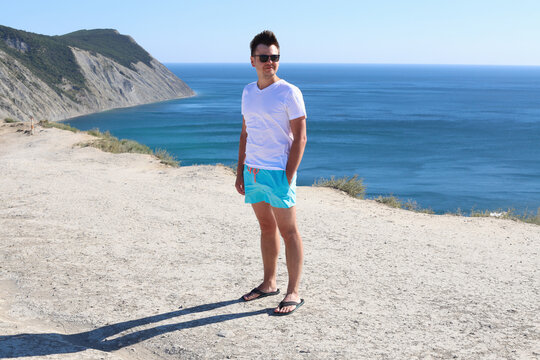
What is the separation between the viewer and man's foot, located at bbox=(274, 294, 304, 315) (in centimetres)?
458

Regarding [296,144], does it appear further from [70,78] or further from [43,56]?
[43,56]

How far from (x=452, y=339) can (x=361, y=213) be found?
5357 millimetres

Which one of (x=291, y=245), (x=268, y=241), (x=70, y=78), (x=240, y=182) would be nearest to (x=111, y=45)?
(x=70, y=78)

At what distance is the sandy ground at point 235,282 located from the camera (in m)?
4.09

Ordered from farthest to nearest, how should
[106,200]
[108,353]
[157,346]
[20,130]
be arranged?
[20,130], [106,200], [157,346], [108,353]

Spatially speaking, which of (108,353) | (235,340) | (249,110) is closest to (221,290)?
(235,340)

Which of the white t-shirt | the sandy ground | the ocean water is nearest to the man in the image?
the white t-shirt

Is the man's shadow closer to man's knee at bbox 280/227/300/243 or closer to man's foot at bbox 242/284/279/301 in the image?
man's foot at bbox 242/284/279/301

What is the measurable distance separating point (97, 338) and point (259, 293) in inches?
58.9

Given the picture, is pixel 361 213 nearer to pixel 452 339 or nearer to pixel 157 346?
pixel 452 339

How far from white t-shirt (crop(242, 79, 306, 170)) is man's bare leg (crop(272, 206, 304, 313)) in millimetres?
401

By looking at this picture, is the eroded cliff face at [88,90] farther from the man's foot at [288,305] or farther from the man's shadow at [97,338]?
the man's foot at [288,305]

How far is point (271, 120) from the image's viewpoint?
13.6ft

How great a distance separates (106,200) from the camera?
917 cm
